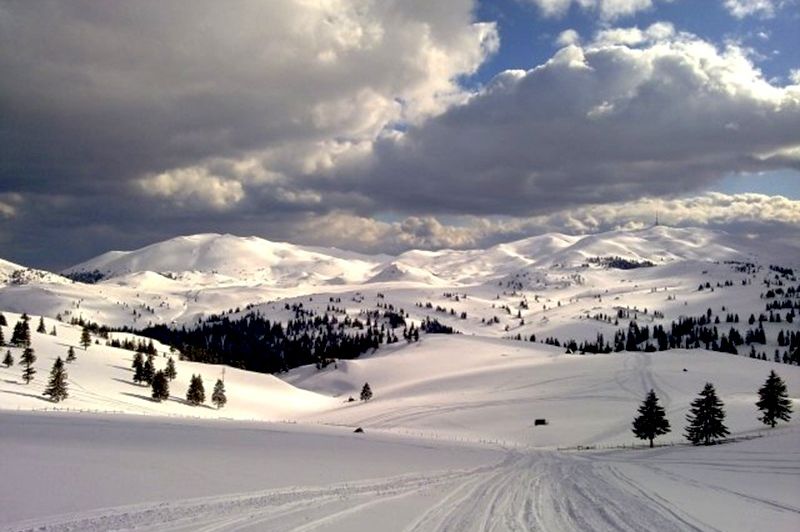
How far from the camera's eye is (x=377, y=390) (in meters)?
197

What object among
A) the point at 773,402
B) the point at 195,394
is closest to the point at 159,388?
the point at 195,394

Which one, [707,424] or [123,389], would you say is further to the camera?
[123,389]

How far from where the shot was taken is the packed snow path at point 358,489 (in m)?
23.6

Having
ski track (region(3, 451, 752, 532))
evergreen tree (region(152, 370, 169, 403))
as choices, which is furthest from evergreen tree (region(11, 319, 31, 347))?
ski track (region(3, 451, 752, 532))

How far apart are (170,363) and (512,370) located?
101 meters

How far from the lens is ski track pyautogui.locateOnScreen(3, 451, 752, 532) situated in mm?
22188

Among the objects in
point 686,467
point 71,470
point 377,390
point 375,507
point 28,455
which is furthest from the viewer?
point 377,390

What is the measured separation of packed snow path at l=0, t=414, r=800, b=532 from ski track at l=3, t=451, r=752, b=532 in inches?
3.3

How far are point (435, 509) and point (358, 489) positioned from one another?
589 cm

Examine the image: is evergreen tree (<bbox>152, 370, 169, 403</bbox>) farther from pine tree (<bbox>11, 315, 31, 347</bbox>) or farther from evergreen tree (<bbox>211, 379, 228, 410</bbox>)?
pine tree (<bbox>11, 315, 31, 347</bbox>)

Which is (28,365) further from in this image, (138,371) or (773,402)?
(773,402)

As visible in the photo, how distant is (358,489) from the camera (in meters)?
31.6

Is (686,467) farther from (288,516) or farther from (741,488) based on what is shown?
(288,516)

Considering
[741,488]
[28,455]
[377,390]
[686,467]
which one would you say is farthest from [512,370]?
[28,455]
